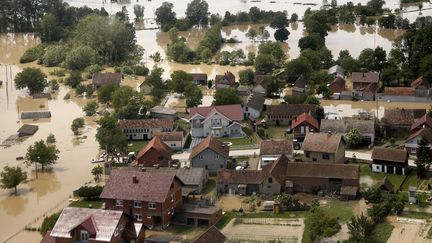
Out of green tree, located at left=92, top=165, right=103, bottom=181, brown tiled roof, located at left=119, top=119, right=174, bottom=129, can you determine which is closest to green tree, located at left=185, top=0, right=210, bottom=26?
brown tiled roof, located at left=119, top=119, right=174, bottom=129

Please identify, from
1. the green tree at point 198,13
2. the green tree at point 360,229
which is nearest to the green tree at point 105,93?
the green tree at point 360,229

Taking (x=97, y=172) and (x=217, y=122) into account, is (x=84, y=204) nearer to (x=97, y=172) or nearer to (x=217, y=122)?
(x=97, y=172)

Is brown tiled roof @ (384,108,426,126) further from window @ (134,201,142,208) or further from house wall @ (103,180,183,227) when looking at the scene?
window @ (134,201,142,208)

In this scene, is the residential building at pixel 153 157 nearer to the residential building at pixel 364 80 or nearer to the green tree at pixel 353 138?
the green tree at pixel 353 138

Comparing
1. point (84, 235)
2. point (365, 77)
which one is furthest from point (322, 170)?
point (365, 77)

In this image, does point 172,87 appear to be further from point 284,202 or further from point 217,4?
point 217,4

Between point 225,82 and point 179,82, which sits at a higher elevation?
point 179,82
